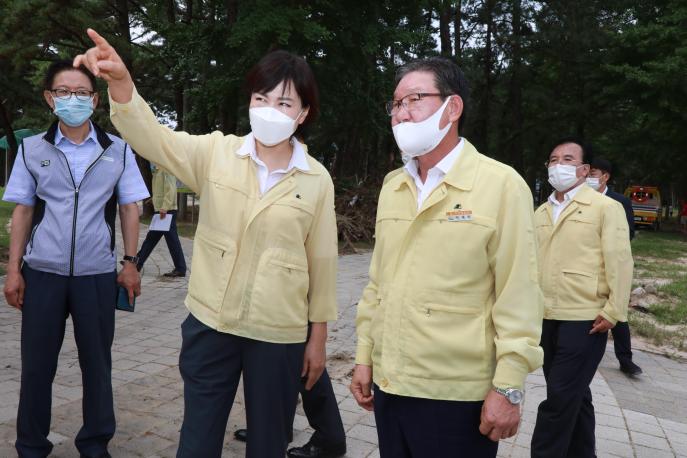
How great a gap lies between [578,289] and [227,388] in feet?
7.03

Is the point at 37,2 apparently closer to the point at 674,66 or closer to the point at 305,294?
the point at 305,294

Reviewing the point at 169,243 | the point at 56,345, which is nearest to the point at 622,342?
the point at 56,345

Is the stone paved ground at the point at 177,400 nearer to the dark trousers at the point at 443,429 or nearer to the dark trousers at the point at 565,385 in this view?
the dark trousers at the point at 565,385

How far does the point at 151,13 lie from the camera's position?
17.6m

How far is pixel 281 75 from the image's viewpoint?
8.02 ft

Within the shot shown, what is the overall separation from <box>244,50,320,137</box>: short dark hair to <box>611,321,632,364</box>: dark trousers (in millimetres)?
4692

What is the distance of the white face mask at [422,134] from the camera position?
6.93 ft

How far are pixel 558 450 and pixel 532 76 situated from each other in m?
28.1

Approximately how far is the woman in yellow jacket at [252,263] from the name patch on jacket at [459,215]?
0.68 metres

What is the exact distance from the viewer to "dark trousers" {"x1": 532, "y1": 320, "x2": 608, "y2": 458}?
3.22 meters

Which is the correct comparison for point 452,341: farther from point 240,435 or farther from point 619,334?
point 619,334

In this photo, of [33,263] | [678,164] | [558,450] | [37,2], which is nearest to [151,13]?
[37,2]

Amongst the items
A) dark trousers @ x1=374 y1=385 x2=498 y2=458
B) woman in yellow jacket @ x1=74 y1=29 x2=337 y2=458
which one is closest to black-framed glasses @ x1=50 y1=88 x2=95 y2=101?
woman in yellow jacket @ x1=74 y1=29 x2=337 y2=458

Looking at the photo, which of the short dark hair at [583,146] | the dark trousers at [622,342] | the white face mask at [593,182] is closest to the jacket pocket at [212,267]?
the short dark hair at [583,146]
